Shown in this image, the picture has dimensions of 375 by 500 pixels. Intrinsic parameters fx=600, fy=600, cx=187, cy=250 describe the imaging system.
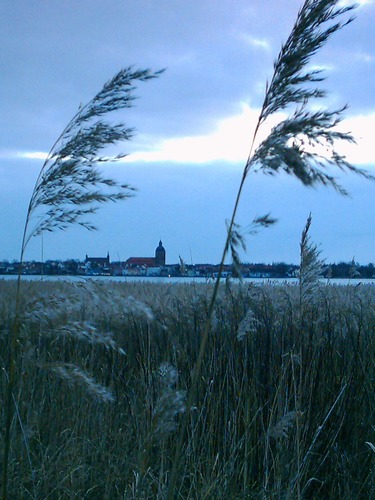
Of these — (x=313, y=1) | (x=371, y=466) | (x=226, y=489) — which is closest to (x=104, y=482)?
(x=226, y=489)

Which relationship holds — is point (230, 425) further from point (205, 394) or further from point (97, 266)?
point (97, 266)

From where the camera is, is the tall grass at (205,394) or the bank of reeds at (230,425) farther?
the bank of reeds at (230,425)

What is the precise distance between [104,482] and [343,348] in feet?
6.88

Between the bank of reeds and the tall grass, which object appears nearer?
the tall grass

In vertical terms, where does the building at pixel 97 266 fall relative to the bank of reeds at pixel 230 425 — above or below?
above

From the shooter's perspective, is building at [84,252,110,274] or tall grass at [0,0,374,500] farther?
building at [84,252,110,274]

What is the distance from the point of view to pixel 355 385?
3.81 metres

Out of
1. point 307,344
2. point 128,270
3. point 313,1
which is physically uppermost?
point 313,1

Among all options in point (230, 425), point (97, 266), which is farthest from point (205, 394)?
point (97, 266)

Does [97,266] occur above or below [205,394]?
above

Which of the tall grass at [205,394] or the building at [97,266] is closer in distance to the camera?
the tall grass at [205,394]

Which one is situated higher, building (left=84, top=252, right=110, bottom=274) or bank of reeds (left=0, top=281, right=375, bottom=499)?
building (left=84, top=252, right=110, bottom=274)

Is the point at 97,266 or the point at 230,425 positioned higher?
the point at 97,266

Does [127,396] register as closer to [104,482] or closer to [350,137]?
[104,482]
